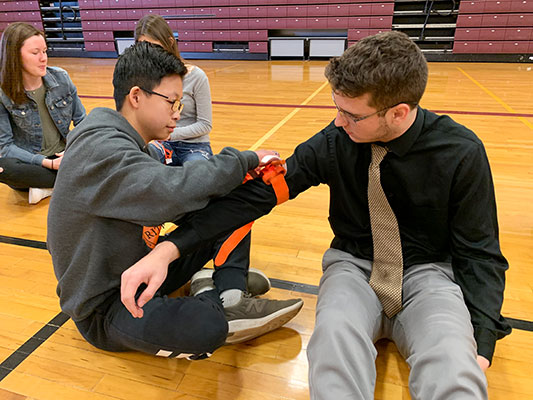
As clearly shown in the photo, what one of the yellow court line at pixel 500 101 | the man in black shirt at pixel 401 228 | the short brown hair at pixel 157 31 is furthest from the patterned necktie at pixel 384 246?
the yellow court line at pixel 500 101

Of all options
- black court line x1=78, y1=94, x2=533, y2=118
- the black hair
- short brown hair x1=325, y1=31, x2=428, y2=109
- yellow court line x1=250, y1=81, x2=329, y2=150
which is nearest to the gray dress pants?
short brown hair x1=325, y1=31, x2=428, y2=109

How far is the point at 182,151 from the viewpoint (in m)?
2.56

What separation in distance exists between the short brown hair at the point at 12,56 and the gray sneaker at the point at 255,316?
2.01 meters

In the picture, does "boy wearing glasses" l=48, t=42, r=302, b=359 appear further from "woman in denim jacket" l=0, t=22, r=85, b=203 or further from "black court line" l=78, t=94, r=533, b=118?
"black court line" l=78, t=94, r=533, b=118

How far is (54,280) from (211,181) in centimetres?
109

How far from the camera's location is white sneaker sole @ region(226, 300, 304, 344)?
4.30 ft

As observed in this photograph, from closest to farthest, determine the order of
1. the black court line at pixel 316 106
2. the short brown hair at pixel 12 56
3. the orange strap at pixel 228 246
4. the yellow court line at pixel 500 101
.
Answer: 1. the orange strap at pixel 228 246
2. the short brown hair at pixel 12 56
3. the yellow court line at pixel 500 101
4. the black court line at pixel 316 106

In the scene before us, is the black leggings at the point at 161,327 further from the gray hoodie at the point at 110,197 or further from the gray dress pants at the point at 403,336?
the gray dress pants at the point at 403,336

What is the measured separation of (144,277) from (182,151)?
1604mm

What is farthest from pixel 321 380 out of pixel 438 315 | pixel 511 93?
pixel 511 93

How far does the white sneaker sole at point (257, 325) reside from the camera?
131cm

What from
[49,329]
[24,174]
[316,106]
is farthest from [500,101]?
[49,329]

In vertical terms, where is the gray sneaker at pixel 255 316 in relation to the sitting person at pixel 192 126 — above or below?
below

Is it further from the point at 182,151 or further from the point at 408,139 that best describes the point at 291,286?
the point at 182,151
